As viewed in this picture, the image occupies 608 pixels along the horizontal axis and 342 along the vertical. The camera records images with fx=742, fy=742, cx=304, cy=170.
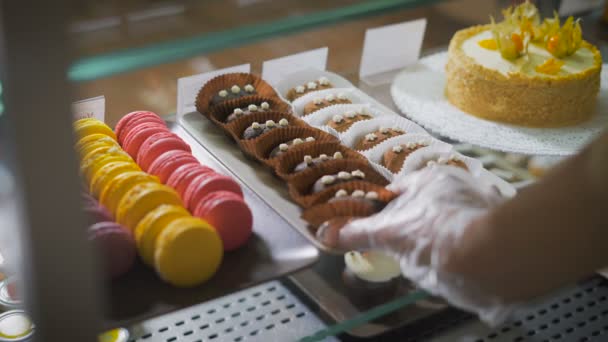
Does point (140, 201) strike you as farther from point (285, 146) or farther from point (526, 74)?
point (526, 74)

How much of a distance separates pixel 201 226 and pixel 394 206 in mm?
245

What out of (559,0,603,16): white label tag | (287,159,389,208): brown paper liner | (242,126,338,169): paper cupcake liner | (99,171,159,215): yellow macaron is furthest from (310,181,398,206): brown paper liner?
(559,0,603,16): white label tag

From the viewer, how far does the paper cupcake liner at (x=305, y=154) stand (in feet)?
3.41

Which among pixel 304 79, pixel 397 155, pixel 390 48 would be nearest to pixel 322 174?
pixel 397 155

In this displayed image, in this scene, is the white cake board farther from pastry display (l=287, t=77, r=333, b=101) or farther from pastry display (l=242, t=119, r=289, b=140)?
pastry display (l=242, t=119, r=289, b=140)

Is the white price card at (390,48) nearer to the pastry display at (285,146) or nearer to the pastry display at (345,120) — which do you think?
the pastry display at (345,120)

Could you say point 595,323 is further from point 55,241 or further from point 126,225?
point 55,241

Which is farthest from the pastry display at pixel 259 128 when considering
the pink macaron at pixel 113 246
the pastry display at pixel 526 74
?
the pastry display at pixel 526 74

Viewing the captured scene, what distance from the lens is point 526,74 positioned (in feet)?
4.47

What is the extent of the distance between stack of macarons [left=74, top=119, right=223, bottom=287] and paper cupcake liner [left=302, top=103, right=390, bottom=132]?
13.5 inches

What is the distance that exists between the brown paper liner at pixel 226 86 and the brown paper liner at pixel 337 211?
0.32 m

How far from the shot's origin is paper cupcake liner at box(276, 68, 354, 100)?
1.32 meters

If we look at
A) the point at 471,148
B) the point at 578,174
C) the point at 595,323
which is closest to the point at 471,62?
the point at 471,148

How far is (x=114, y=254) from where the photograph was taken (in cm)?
80
